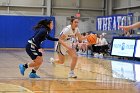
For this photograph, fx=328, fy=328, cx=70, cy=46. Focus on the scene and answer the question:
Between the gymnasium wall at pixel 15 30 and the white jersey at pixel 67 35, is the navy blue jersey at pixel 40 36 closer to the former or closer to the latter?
the white jersey at pixel 67 35

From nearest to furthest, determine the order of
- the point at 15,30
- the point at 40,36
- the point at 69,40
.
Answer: the point at 40,36, the point at 69,40, the point at 15,30

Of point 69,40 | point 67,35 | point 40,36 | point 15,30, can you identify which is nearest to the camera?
point 40,36

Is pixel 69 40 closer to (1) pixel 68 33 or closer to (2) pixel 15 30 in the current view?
(1) pixel 68 33

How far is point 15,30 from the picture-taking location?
2941 cm

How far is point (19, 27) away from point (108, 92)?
75.6ft

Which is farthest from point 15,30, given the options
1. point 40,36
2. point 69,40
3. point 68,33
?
point 40,36

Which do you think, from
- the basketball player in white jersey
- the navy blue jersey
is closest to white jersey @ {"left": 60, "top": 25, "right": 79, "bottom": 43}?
the basketball player in white jersey

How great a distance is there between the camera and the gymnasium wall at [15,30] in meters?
29.0

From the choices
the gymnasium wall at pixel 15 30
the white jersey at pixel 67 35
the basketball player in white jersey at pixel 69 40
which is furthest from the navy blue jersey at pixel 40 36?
the gymnasium wall at pixel 15 30

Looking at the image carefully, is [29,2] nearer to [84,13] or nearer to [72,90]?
[84,13]

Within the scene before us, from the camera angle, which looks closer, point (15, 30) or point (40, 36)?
point (40, 36)

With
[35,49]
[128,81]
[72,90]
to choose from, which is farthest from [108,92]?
[35,49]

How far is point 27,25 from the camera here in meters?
29.6

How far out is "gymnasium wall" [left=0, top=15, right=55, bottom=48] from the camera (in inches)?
1142
